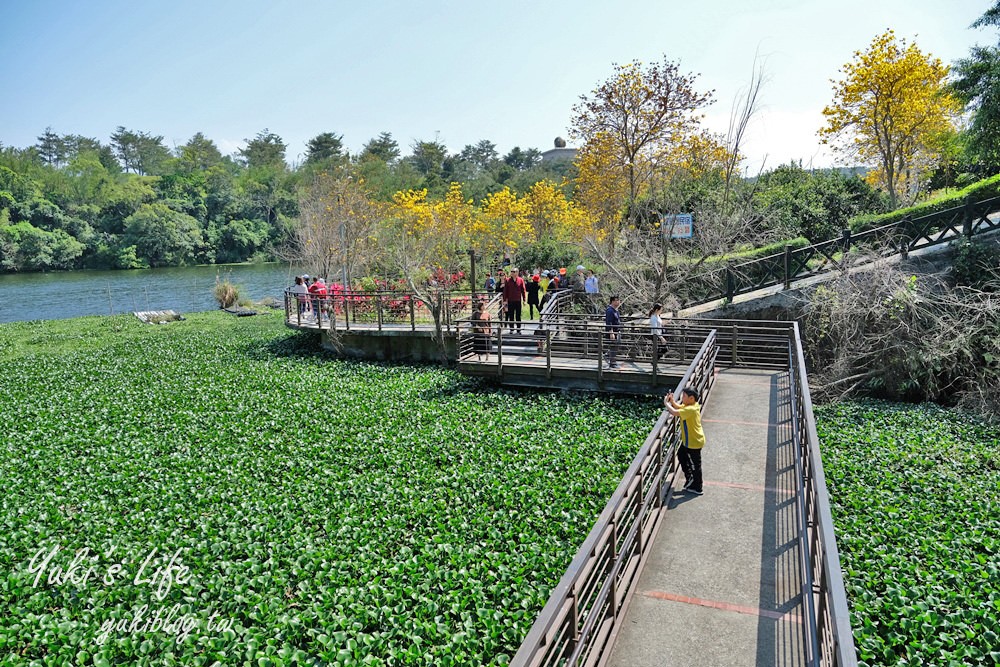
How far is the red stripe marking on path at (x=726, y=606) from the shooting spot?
473 centimetres

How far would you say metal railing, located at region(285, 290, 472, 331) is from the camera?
1916 centimetres

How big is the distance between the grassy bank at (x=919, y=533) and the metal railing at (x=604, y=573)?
85.7 inches

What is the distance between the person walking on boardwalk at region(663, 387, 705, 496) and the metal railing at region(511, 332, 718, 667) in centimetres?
13

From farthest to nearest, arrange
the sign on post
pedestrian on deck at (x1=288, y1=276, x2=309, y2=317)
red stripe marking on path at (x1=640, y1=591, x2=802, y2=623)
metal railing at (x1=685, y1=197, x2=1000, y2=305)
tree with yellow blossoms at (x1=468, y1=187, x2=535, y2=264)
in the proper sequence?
tree with yellow blossoms at (x1=468, y1=187, x2=535, y2=264)
pedestrian on deck at (x1=288, y1=276, x2=309, y2=317)
the sign on post
metal railing at (x1=685, y1=197, x2=1000, y2=305)
red stripe marking on path at (x1=640, y1=591, x2=802, y2=623)

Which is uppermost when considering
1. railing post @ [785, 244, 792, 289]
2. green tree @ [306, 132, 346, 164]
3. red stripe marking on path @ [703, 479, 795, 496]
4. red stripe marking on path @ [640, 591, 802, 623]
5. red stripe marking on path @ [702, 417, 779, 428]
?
green tree @ [306, 132, 346, 164]

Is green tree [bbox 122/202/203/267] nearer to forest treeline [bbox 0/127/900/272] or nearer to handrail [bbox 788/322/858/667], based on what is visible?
forest treeline [bbox 0/127/900/272]

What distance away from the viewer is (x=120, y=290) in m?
52.8

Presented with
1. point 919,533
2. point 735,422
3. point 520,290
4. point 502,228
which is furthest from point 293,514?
point 502,228

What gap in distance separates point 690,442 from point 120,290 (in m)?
56.9

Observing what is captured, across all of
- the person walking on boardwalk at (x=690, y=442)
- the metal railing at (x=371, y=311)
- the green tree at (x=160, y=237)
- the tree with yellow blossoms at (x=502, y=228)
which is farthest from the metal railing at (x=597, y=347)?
the green tree at (x=160, y=237)

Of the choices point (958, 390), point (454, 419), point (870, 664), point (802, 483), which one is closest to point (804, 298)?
point (958, 390)

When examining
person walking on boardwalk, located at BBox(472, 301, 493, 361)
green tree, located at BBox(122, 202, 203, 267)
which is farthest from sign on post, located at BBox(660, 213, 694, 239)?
green tree, located at BBox(122, 202, 203, 267)

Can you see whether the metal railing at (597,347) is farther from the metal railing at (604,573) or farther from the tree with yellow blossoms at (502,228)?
the tree with yellow blossoms at (502,228)

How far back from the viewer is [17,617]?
260 inches
